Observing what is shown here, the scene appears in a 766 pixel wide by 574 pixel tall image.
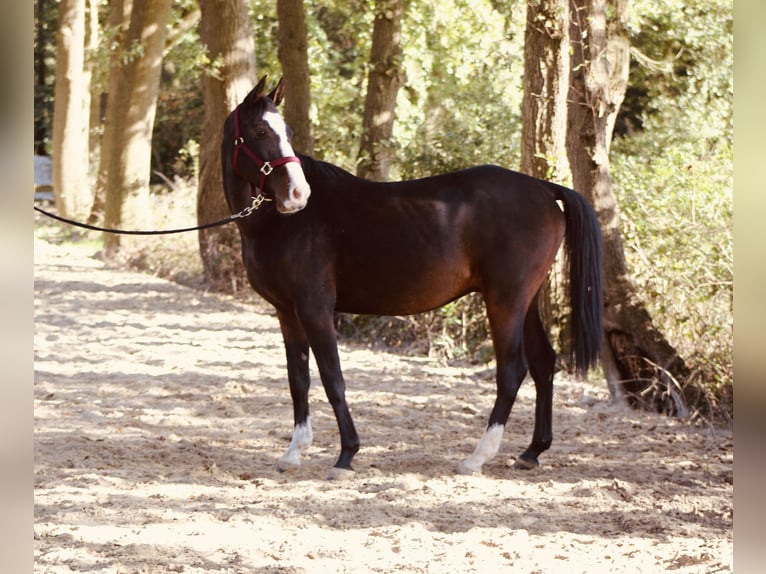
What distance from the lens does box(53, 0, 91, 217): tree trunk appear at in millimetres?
23609

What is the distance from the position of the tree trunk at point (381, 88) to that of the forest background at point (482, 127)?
17 cm

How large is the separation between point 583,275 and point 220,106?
10133 millimetres

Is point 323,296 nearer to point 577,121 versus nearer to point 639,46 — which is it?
point 577,121

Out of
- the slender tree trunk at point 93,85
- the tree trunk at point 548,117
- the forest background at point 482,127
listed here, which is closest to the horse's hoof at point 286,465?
the forest background at point 482,127

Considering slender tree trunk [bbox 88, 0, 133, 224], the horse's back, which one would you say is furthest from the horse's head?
slender tree trunk [bbox 88, 0, 133, 224]

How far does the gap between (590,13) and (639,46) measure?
17.6 m

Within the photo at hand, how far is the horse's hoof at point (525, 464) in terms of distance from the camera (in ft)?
21.6

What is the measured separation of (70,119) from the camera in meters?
24.4

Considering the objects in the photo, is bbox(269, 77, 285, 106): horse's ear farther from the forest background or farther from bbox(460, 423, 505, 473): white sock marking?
the forest background

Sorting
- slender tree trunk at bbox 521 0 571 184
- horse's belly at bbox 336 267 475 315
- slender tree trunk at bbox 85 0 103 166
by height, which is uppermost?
slender tree trunk at bbox 85 0 103 166

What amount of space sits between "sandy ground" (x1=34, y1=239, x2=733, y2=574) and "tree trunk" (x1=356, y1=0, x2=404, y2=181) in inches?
135

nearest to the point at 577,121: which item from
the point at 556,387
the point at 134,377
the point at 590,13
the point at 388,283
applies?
the point at 590,13

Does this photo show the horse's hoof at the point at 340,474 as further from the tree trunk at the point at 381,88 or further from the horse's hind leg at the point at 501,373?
the tree trunk at the point at 381,88

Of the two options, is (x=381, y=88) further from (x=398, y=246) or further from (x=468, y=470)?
(x=468, y=470)
